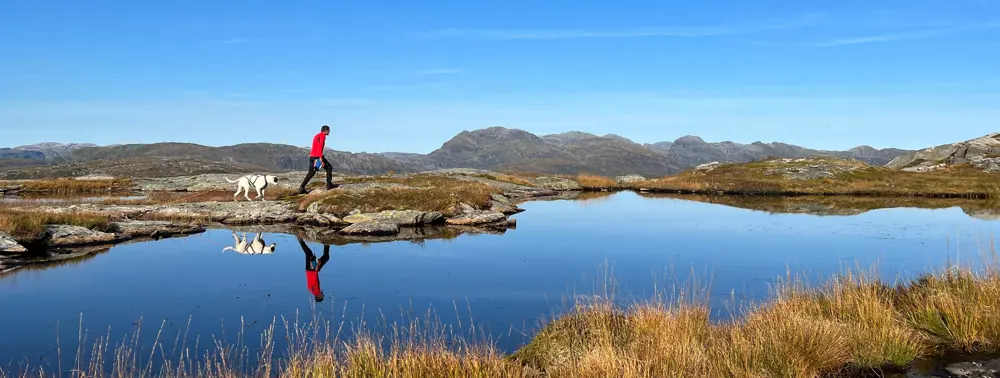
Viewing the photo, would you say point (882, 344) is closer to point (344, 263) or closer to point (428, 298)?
point (428, 298)

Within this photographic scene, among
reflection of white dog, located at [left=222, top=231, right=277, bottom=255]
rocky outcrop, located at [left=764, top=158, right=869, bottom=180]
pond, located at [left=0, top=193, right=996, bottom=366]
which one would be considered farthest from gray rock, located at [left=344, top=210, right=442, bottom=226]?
rocky outcrop, located at [left=764, top=158, right=869, bottom=180]

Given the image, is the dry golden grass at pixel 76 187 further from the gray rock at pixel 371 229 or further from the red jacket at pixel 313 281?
the red jacket at pixel 313 281

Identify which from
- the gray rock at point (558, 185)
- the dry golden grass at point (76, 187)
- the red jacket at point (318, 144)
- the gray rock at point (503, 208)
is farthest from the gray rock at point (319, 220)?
the gray rock at point (558, 185)

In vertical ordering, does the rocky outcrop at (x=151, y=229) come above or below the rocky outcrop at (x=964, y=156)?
below

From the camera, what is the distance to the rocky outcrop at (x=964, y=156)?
85.3 meters

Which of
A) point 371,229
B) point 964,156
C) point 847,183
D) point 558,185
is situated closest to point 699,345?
point 371,229

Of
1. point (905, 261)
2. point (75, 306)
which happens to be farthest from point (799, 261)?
point (75, 306)

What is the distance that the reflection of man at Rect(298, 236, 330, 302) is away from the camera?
15.2m

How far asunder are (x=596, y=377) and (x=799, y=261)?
50.9 feet

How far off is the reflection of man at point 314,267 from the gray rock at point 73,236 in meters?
7.42

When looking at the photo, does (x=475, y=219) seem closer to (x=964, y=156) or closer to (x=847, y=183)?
(x=847, y=183)

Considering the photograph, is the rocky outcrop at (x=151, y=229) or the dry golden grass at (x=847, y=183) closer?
the rocky outcrop at (x=151, y=229)

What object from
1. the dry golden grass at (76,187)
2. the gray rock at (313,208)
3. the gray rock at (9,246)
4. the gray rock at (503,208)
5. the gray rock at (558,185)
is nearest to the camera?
the gray rock at (9,246)

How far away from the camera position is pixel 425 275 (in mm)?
17875
